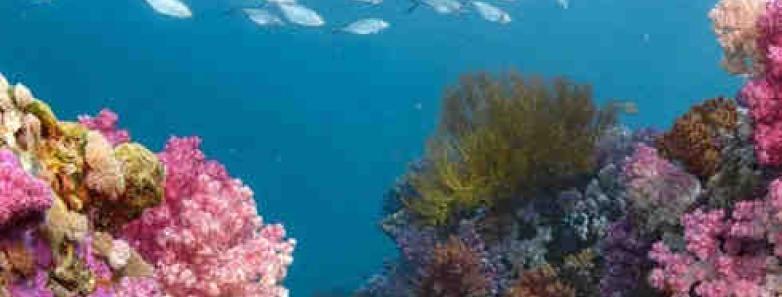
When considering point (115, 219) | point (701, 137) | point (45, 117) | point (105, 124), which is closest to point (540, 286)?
point (701, 137)

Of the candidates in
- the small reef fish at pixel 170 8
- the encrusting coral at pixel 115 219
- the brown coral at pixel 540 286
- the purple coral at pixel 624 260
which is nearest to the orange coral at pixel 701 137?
the purple coral at pixel 624 260

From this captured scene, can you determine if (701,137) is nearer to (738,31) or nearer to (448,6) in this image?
(738,31)

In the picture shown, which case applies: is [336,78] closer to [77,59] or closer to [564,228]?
[77,59]

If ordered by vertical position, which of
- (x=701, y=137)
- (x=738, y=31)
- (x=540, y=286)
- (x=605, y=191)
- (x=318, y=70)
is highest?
(x=318, y=70)

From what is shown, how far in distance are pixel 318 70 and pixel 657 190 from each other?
243ft

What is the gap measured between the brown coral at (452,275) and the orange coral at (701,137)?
204 cm

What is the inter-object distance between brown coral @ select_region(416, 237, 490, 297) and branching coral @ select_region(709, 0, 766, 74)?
2.87 m

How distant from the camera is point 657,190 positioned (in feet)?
21.1

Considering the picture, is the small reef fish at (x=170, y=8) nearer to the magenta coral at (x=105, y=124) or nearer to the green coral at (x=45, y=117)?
the magenta coral at (x=105, y=124)

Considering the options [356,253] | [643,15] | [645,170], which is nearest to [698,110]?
[645,170]

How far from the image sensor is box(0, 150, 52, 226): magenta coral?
8.85 ft

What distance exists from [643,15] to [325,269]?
4951 centimetres

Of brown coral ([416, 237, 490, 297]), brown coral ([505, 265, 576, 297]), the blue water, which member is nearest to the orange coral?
brown coral ([505, 265, 576, 297])

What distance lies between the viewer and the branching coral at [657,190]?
20.5ft
